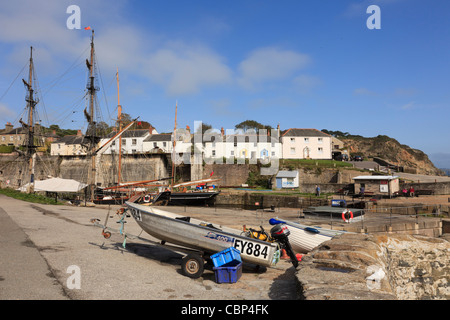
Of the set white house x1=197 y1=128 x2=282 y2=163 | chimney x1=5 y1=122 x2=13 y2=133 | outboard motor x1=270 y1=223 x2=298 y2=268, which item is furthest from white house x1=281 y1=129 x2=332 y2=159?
chimney x1=5 y1=122 x2=13 y2=133

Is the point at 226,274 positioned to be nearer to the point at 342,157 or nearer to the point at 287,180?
the point at 287,180

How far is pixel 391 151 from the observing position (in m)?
82.3

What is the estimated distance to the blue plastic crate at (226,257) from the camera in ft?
25.4

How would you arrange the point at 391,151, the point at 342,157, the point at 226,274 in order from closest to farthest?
1. the point at 226,274
2. the point at 342,157
3. the point at 391,151

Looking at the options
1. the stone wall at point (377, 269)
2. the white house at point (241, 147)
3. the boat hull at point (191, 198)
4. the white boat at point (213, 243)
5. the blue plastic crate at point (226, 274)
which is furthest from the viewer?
the white house at point (241, 147)

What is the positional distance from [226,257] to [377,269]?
355 cm

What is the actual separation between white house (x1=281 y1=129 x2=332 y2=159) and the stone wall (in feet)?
163

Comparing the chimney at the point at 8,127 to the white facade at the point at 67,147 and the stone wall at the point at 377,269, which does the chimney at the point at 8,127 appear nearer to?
the white facade at the point at 67,147

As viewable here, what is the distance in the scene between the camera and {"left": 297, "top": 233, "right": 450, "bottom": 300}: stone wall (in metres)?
5.09

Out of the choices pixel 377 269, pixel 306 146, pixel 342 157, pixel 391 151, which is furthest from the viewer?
pixel 391 151

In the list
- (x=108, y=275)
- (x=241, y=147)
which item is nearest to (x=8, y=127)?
(x=241, y=147)

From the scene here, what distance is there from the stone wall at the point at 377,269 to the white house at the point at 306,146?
49634mm

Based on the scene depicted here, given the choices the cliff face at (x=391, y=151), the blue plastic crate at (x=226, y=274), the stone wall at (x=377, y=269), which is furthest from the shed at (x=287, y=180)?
the cliff face at (x=391, y=151)
